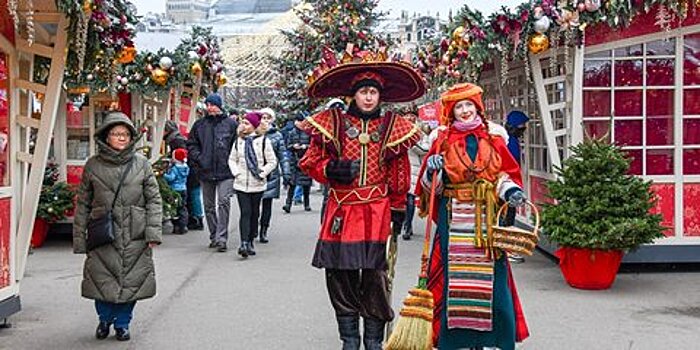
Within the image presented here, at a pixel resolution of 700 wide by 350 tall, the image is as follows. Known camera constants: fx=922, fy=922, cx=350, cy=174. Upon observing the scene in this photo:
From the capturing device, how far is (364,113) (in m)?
5.67

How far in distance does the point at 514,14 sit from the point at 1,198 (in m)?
5.00

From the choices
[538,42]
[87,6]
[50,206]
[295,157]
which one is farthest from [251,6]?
[87,6]

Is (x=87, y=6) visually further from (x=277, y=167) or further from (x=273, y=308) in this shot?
(x=277, y=167)

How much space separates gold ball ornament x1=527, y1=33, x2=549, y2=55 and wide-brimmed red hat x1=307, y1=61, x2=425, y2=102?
316 centimetres

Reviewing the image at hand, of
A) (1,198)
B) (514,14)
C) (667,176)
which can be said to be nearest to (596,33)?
(514,14)

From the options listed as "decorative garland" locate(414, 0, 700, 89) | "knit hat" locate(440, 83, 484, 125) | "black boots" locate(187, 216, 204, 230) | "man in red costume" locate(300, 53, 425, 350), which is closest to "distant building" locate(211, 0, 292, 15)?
"black boots" locate(187, 216, 204, 230)

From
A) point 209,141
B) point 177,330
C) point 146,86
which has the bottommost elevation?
point 177,330

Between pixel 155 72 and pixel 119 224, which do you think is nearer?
pixel 119 224

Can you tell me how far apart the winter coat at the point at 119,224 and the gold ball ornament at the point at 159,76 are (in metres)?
5.62

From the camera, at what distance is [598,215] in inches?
322

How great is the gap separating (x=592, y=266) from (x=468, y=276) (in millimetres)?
3213

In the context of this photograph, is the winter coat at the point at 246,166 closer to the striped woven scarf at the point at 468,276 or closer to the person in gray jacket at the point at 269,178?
the person in gray jacket at the point at 269,178

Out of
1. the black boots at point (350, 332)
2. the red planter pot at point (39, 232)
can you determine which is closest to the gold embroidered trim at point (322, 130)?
the black boots at point (350, 332)

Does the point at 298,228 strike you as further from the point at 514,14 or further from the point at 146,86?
the point at 514,14
